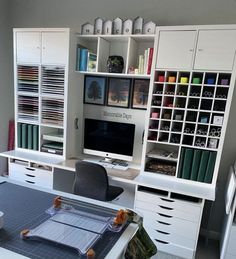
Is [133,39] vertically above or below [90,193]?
above

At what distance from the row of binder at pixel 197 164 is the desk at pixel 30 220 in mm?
1217

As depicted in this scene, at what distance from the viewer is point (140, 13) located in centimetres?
264

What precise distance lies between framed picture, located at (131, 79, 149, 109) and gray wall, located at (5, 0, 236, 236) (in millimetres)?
704

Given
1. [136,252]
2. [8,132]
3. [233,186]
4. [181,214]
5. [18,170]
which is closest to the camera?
[136,252]

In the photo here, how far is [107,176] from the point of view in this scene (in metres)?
2.27

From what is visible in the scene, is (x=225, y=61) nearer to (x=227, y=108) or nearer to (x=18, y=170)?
(x=227, y=108)

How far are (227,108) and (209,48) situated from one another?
588mm

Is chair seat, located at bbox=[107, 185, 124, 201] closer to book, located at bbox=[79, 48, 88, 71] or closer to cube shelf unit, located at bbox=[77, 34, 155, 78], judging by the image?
cube shelf unit, located at bbox=[77, 34, 155, 78]

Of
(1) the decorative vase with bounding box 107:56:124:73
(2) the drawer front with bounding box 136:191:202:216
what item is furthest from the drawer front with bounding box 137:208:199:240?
(1) the decorative vase with bounding box 107:56:124:73

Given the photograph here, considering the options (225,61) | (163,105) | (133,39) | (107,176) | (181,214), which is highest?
(133,39)

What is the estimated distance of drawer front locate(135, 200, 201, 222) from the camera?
6.97 feet

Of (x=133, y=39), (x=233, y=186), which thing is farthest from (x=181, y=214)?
(x=133, y=39)

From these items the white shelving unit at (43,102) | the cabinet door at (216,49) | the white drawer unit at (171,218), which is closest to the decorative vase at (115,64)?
the white shelving unit at (43,102)

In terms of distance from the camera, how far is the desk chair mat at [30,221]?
3.01 ft
